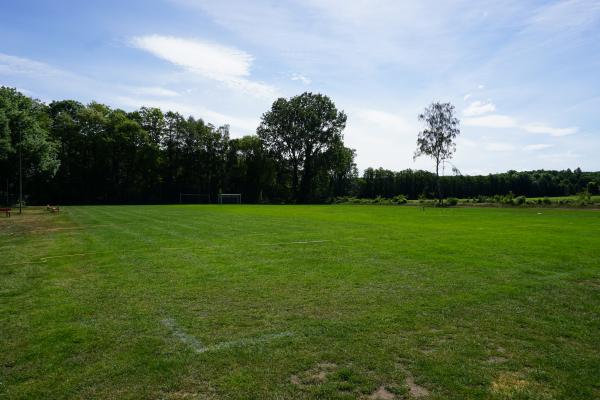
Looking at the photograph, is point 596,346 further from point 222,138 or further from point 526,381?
point 222,138

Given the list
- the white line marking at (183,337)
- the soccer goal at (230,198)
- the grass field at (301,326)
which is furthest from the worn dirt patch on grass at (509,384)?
the soccer goal at (230,198)

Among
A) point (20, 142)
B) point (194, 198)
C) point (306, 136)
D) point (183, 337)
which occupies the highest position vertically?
point (306, 136)

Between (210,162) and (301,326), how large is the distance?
238ft

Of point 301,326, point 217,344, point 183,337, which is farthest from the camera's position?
point 301,326

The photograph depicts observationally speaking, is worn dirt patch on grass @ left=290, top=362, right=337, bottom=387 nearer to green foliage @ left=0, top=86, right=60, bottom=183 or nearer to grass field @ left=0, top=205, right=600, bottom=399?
grass field @ left=0, top=205, right=600, bottom=399

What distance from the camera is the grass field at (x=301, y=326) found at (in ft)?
12.0

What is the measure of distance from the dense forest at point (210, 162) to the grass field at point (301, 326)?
6133cm

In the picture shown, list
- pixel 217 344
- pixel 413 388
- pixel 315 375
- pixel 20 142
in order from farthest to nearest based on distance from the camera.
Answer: pixel 20 142, pixel 217 344, pixel 315 375, pixel 413 388

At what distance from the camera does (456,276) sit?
26.6 feet

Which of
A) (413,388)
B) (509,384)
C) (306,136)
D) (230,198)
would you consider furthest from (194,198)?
(509,384)

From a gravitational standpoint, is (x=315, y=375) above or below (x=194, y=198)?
below

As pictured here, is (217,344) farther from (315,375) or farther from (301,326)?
(315,375)

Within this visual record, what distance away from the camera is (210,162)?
7500 centimetres

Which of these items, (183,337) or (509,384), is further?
(183,337)
